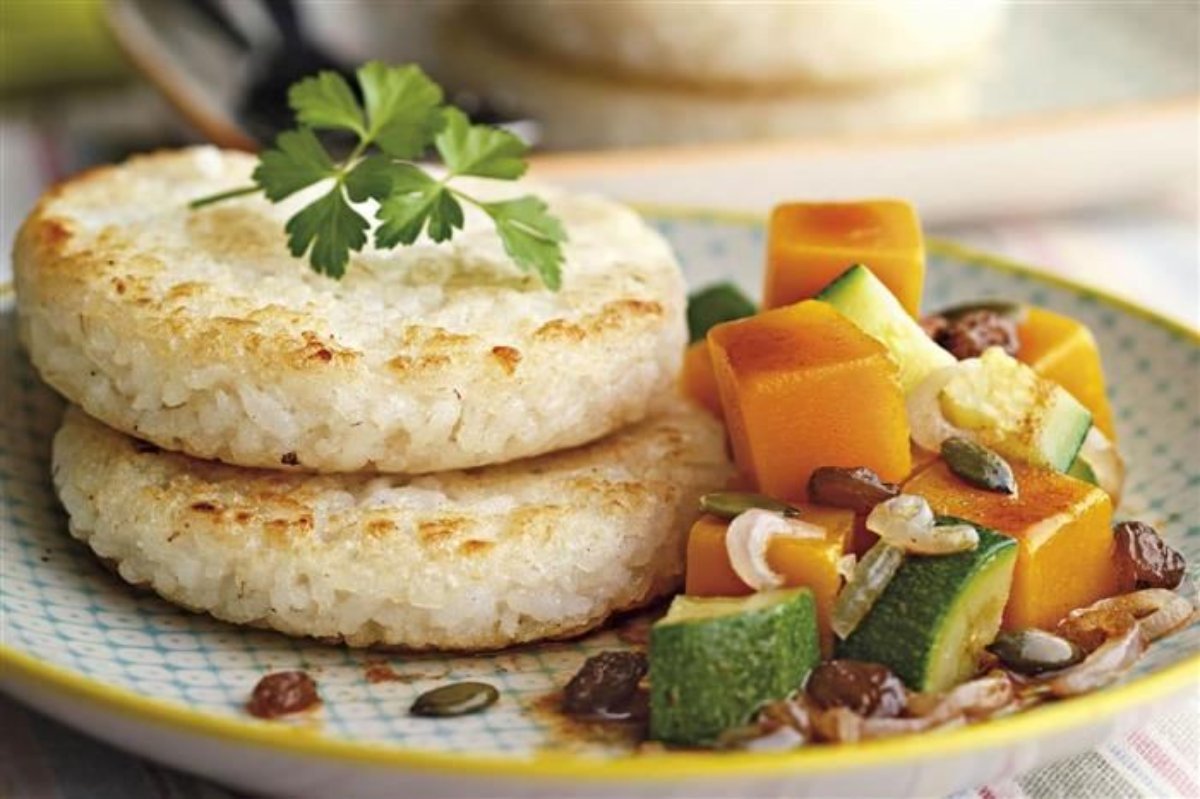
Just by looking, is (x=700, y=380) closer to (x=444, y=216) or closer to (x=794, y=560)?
(x=444, y=216)

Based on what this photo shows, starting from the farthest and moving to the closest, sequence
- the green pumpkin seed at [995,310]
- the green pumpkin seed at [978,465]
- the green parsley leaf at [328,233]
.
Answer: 1. the green pumpkin seed at [995,310]
2. the green parsley leaf at [328,233]
3. the green pumpkin seed at [978,465]

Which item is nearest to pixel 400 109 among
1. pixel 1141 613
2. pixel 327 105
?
pixel 327 105

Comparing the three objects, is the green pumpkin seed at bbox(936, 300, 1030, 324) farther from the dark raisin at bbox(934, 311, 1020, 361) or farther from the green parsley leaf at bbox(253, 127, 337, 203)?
the green parsley leaf at bbox(253, 127, 337, 203)

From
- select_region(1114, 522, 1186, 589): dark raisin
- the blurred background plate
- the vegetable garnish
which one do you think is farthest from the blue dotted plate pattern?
the blurred background plate

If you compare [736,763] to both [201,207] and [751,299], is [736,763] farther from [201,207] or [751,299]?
[751,299]

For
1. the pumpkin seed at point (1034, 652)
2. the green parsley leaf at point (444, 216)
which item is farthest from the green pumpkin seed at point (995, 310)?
the green parsley leaf at point (444, 216)

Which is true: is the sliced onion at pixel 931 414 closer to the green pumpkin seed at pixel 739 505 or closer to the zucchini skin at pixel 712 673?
the green pumpkin seed at pixel 739 505

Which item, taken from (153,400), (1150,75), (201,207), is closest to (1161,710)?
(153,400)
